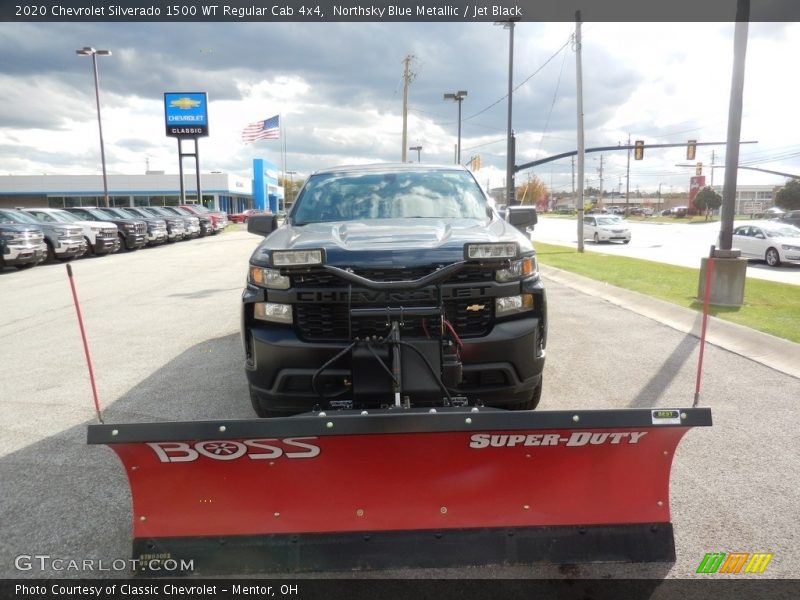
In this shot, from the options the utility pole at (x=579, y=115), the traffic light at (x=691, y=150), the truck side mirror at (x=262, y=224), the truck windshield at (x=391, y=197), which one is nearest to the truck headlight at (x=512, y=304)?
the truck windshield at (x=391, y=197)

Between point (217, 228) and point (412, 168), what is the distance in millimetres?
35247

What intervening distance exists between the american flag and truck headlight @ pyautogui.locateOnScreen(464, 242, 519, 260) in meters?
46.9

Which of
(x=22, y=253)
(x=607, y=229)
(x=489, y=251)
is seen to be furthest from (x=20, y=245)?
(x=607, y=229)

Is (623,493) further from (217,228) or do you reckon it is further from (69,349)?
(217,228)

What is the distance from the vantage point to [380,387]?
3.27 metres

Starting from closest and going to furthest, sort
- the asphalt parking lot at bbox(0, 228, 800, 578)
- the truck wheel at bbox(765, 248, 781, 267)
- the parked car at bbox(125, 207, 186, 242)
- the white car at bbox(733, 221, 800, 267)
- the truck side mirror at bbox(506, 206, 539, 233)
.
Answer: the asphalt parking lot at bbox(0, 228, 800, 578) → the truck side mirror at bbox(506, 206, 539, 233) → the white car at bbox(733, 221, 800, 267) → the truck wheel at bbox(765, 248, 781, 267) → the parked car at bbox(125, 207, 186, 242)

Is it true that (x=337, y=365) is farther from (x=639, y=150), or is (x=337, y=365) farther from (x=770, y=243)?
(x=639, y=150)

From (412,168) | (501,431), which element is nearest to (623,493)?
(501,431)

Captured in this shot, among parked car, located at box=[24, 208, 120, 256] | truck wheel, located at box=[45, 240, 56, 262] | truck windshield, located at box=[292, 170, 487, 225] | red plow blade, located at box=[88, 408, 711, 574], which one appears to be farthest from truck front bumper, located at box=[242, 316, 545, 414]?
parked car, located at box=[24, 208, 120, 256]

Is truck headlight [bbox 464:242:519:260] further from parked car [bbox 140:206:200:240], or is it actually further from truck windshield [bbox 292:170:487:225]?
parked car [bbox 140:206:200:240]

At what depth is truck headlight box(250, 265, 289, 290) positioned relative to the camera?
3521 millimetres

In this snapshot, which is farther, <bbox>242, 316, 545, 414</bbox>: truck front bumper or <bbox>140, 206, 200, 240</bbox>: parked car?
<bbox>140, 206, 200, 240</bbox>: parked car

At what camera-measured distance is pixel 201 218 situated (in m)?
35.7

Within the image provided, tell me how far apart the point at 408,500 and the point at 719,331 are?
6523 millimetres
